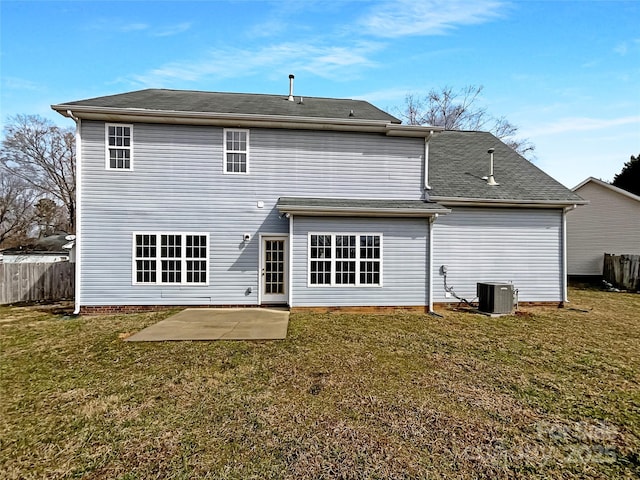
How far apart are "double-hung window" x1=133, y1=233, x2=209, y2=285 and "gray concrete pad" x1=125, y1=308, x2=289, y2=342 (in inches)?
40.9

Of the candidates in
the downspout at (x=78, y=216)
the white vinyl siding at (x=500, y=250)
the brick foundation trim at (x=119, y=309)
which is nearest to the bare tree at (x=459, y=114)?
the white vinyl siding at (x=500, y=250)

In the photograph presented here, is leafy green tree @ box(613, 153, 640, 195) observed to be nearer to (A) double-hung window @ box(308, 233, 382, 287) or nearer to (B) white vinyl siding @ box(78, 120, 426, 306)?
(B) white vinyl siding @ box(78, 120, 426, 306)

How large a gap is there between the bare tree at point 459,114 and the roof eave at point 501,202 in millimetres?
17274

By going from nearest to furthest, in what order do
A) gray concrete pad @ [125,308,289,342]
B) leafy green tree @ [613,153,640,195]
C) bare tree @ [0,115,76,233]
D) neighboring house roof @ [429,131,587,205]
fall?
gray concrete pad @ [125,308,289,342], neighboring house roof @ [429,131,587,205], leafy green tree @ [613,153,640,195], bare tree @ [0,115,76,233]

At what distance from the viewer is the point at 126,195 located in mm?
9625

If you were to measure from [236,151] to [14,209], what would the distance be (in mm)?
34788

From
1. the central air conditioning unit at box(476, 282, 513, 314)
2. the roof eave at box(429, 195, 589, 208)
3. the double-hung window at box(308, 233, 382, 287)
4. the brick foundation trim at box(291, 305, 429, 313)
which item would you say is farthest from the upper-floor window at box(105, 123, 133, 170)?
the central air conditioning unit at box(476, 282, 513, 314)

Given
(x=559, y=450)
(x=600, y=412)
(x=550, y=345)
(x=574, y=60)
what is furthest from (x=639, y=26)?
(x=559, y=450)

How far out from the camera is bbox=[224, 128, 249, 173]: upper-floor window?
392 inches

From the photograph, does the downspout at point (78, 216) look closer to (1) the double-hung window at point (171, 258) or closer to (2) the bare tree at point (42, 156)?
(1) the double-hung window at point (171, 258)

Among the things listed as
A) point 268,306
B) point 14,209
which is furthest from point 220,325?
point 14,209

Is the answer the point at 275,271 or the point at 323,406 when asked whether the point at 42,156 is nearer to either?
the point at 275,271

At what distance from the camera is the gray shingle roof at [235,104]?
32.6 feet

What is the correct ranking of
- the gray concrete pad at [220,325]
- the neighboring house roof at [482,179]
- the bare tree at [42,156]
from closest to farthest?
the gray concrete pad at [220,325]
the neighboring house roof at [482,179]
the bare tree at [42,156]
